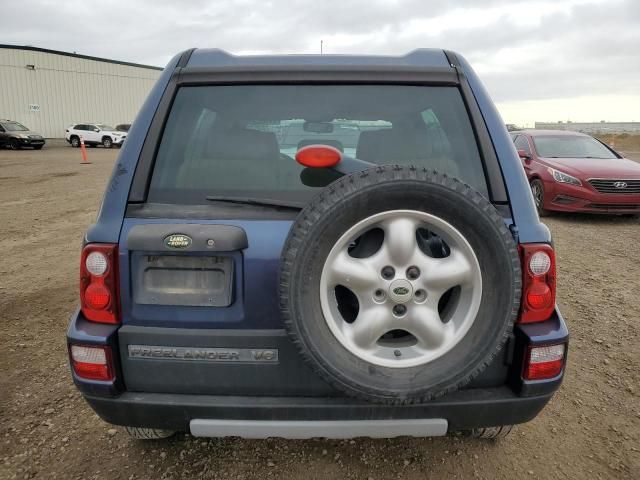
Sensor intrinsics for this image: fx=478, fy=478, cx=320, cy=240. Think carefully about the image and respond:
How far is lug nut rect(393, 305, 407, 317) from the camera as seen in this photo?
1.69m

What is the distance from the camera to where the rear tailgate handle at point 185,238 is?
1713 millimetres

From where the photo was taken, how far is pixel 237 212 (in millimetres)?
1818

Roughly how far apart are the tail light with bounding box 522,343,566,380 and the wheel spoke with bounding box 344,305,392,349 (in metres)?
0.58

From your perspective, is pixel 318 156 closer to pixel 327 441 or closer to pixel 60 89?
pixel 327 441

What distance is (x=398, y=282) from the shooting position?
165 centimetres

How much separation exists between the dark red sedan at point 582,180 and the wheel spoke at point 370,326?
695cm

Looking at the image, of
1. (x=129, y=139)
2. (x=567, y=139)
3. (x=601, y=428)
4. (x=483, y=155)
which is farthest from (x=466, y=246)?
(x=567, y=139)

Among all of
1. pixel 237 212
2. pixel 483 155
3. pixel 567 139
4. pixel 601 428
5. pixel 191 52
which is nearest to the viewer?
pixel 237 212

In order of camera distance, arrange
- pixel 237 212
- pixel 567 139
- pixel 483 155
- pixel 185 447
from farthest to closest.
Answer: pixel 567 139
pixel 185 447
pixel 483 155
pixel 237 212

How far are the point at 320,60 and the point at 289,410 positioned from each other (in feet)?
4.94

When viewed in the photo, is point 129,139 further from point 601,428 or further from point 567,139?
point 567,139

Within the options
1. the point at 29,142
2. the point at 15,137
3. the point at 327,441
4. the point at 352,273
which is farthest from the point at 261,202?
the point at 29,142

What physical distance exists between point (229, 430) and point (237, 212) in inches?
32.9

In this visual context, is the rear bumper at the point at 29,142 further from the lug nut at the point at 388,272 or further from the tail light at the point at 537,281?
the tail light at the point at 537,281
